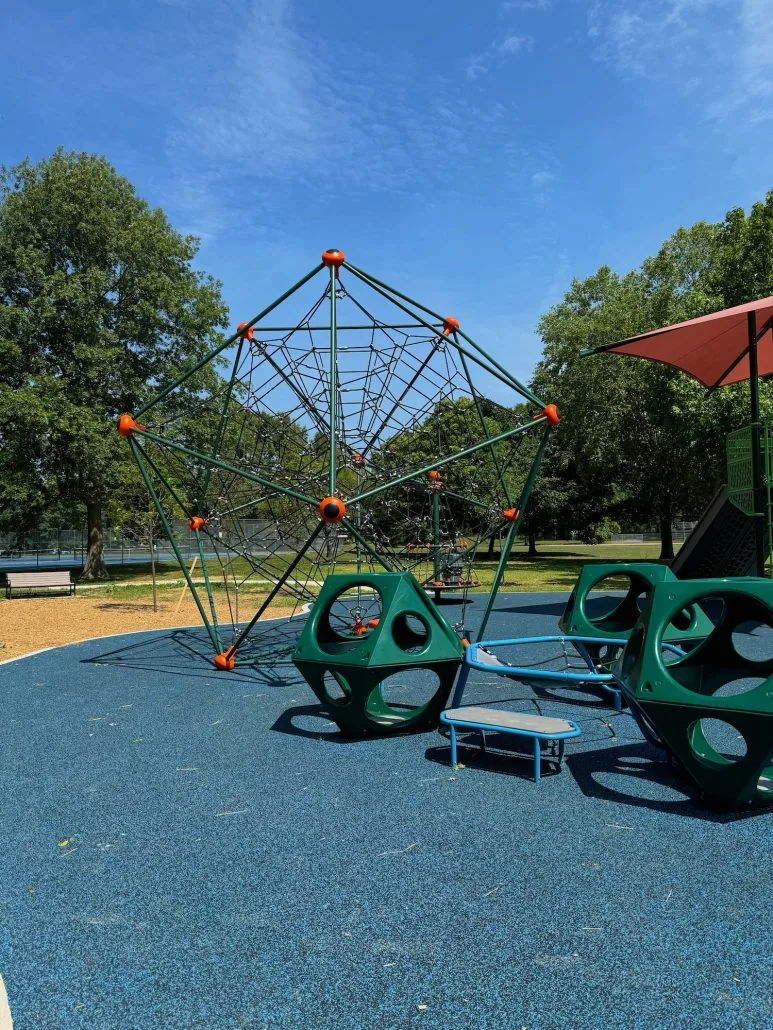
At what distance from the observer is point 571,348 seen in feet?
95.5

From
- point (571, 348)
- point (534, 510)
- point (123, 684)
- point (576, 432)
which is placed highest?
point (571, 348)

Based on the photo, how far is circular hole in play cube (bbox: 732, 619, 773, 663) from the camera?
9625 millimetres

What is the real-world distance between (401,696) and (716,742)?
10.1 feet

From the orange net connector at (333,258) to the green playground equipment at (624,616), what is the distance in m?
4.38

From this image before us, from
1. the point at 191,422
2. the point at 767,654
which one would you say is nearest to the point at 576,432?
the point at 191,422

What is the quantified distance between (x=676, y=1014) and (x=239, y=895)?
2.02 meters

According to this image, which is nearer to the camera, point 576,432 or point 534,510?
point 576,432

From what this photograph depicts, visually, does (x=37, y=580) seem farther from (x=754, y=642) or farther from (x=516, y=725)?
(x=516, y=725)

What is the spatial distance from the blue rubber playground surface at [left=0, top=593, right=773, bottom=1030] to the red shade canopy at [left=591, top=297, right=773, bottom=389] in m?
7.86

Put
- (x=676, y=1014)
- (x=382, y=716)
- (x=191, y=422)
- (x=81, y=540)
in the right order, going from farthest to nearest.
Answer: (x=81, y=540) < (x=191, y=422) < (x=382, y=716) < (x=676, y=1014)

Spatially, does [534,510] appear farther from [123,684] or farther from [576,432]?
[123,684]

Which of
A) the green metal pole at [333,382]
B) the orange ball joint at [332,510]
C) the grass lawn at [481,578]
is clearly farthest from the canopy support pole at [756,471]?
the grass lawn at [481,578]

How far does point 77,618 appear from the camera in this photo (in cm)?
1487

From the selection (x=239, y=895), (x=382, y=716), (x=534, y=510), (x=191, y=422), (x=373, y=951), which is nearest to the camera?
(x=373, y=951)
